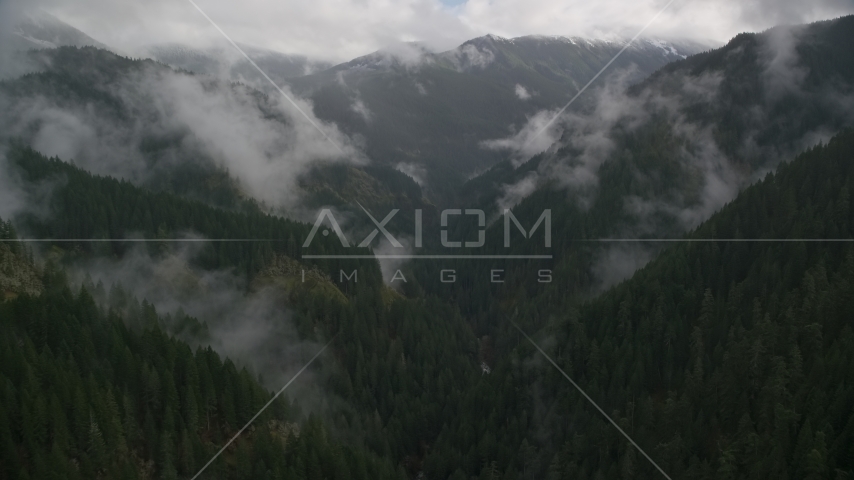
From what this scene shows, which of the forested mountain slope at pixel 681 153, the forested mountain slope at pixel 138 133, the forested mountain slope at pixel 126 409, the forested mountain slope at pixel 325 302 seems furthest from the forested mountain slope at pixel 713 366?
the forested mountain slope at pixel 138 133

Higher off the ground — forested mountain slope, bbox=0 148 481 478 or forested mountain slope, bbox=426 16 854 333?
forested mountain slope, bbox=426 16 854 333

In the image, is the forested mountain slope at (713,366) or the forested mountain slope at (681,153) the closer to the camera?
the forested mountain slope at (713,366)

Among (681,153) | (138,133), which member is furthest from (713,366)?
(138,133)

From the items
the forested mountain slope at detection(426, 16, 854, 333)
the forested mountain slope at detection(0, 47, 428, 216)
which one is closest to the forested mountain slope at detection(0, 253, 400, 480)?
the forested mountain slope at detection(426, 16, 854, 333)

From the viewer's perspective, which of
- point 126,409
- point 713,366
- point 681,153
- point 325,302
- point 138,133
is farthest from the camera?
point 138,133

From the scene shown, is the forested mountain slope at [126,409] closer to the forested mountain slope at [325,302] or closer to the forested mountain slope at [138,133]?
the forested mountain slope at [325,302]

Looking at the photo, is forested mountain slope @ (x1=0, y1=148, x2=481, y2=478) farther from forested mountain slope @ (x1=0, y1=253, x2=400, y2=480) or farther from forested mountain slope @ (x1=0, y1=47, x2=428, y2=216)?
forested mountain slope @ (x1=0, y1=47, x2=428, y2=216)

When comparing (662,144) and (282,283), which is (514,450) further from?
(662,144)

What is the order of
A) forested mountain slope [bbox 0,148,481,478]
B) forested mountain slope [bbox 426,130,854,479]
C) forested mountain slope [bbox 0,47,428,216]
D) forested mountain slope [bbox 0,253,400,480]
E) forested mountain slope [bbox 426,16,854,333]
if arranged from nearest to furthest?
forested mountain slope [bbox 0,253,400,480]
forested mountain slope [bbox 426,130,854,479]
forested mountain slope [bbox 0,148,481,478]
forested mountain slope [bbox 426,16,854,333]
forested mountain slope [bbox 0,47,428,216]

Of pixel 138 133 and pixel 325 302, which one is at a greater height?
pixel 138 133

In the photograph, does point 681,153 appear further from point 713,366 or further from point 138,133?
point 138,133

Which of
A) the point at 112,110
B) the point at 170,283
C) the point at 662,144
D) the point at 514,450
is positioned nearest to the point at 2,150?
the point at 170,283
